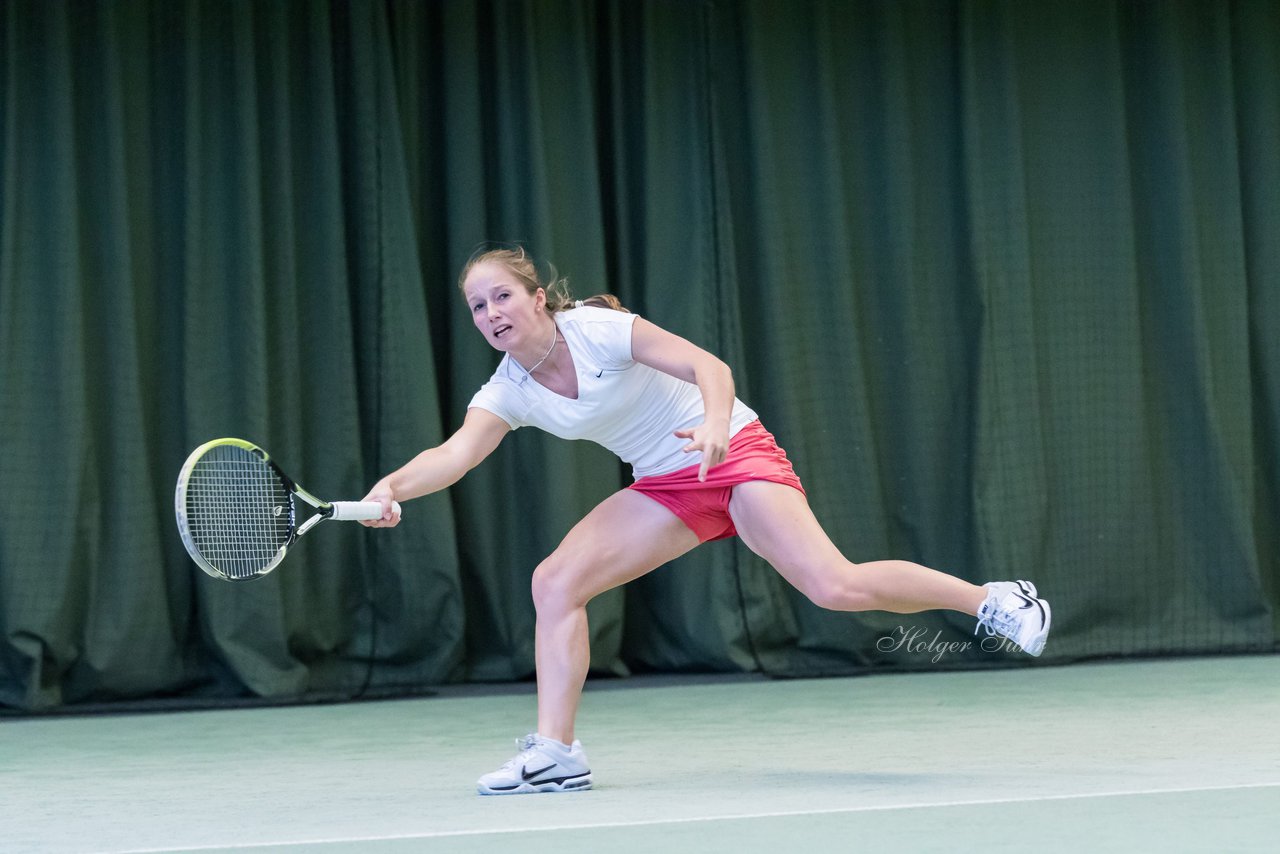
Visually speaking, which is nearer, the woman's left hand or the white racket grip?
the woman's left hand

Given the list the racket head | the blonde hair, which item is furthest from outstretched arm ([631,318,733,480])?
the racket head

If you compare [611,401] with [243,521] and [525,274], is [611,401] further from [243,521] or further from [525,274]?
[243,521]

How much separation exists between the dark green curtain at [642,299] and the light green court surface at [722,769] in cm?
38

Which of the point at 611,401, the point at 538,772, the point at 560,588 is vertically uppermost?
the point at 611,401

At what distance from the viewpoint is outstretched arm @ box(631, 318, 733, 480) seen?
8.79ft

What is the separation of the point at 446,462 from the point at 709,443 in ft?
2.05

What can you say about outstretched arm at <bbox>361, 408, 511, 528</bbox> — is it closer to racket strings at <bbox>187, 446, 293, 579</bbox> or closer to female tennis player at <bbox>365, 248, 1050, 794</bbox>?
female tennis player at <bbox>365, 248, 1050, 794</bbox>

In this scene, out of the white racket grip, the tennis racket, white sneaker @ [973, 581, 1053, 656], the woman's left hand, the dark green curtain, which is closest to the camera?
the woman's left hand

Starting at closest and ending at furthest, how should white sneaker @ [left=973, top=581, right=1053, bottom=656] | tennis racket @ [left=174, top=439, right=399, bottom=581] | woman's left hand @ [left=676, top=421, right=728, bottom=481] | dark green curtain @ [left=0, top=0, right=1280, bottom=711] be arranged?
woman's left hand @ [left=676, top=421, right=728, bottom=481] < white sneaker @ [left=973, top=581, right=1053, bottom=656] < tennis racket @ [left=174, top=439, right=399, bottom=581] < dark green curtain @ [left=0, top=0, right=1280, bottom=711]

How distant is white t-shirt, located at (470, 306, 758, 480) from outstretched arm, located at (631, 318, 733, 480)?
0.14 feet

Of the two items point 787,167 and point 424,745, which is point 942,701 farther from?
point 787,167

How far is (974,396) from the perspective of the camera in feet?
18.1

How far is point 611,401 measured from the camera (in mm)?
3061

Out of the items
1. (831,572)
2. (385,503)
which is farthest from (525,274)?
(831,572)
